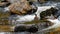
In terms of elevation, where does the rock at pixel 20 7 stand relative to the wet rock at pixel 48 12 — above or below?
above

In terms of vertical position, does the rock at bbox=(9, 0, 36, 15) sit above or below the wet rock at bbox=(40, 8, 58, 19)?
above

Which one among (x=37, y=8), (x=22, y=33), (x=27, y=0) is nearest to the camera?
(x=22, y=33)

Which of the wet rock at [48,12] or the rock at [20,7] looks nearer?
the wet rock at [48,12]

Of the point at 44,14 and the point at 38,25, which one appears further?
the point at 44,14

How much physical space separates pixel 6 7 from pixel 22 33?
1.01 m

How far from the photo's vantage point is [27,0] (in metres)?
4.07

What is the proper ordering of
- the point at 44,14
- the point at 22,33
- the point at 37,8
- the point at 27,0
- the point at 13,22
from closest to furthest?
1. the point at 22,33
2. the point at 13,22
3. the point at 44,14
4. the point at 37,8
5. the point at 27,0

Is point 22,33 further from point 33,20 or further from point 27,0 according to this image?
point 27,0

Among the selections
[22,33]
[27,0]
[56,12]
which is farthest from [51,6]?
[22,33]

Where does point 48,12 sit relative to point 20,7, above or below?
below

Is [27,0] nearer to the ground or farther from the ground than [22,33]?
farther from the ground

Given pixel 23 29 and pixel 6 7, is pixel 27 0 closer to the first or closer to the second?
pixel 6 7

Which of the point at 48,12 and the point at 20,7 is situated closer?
the point at 48,12

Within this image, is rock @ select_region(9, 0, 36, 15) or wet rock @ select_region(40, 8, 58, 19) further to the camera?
rock @ select_region(9, 0, 36, 15)
